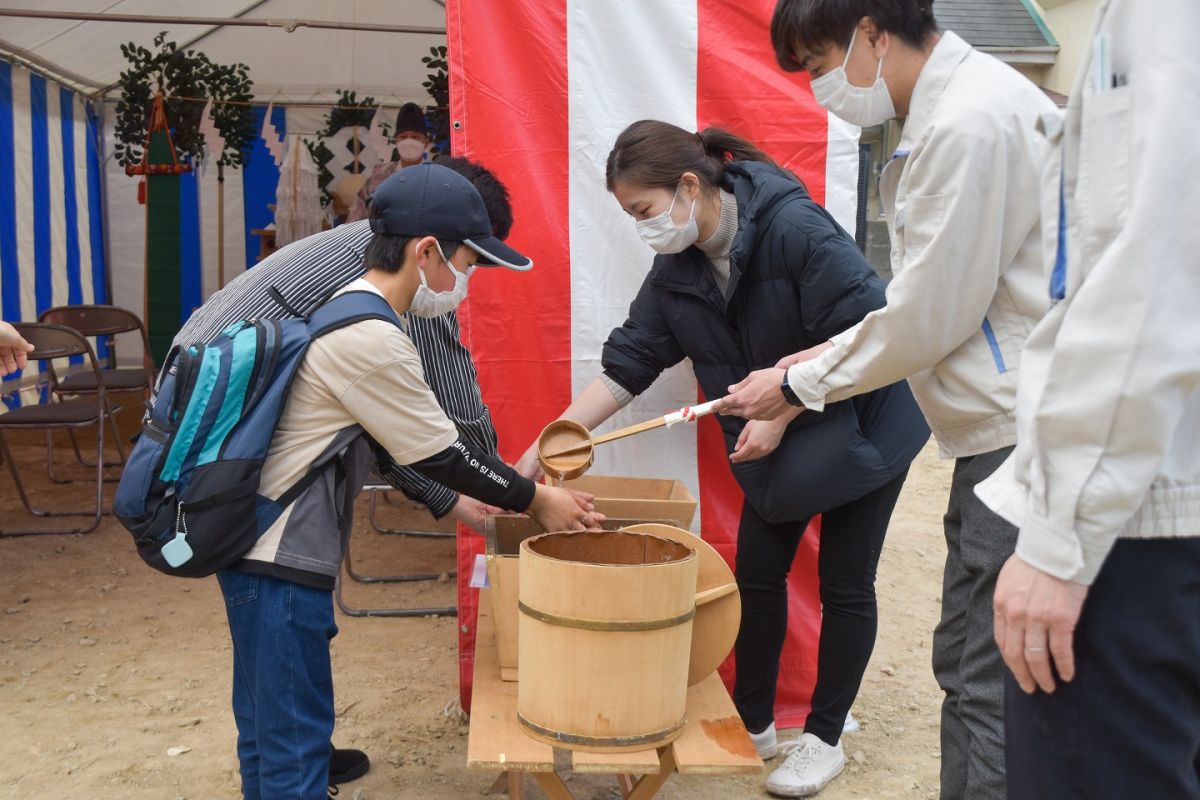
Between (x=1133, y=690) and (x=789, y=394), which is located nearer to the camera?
(x=1133, y=690)

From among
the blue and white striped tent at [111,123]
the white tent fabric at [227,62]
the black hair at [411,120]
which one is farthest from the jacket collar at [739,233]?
the white tent fabric at [227,62]

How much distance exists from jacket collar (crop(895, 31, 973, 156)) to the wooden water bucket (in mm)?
855

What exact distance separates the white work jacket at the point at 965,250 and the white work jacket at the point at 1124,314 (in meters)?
0.50

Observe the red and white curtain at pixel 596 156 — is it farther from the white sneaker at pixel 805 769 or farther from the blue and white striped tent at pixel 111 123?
the blue and white striped tent at pixel 111 123

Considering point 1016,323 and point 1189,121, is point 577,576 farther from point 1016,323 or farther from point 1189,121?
point 1189,121

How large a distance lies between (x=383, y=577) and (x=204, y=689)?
1164 millimetres

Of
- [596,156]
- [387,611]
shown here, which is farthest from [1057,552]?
[387,611]

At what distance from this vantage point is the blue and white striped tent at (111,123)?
6.93 meters

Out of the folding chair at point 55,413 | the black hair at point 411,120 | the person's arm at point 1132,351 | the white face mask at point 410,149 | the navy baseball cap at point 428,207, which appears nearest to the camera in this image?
the person's arm at point 1132,351

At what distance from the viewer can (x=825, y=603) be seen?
9.02ft

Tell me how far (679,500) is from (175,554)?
1211mm

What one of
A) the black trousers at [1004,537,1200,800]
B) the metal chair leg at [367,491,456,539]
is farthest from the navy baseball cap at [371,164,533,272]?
the metal chair leg at [367,491,456,539]

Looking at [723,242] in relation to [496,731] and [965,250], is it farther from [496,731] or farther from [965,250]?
[496,731]

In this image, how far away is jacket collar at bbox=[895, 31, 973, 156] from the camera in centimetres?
170
